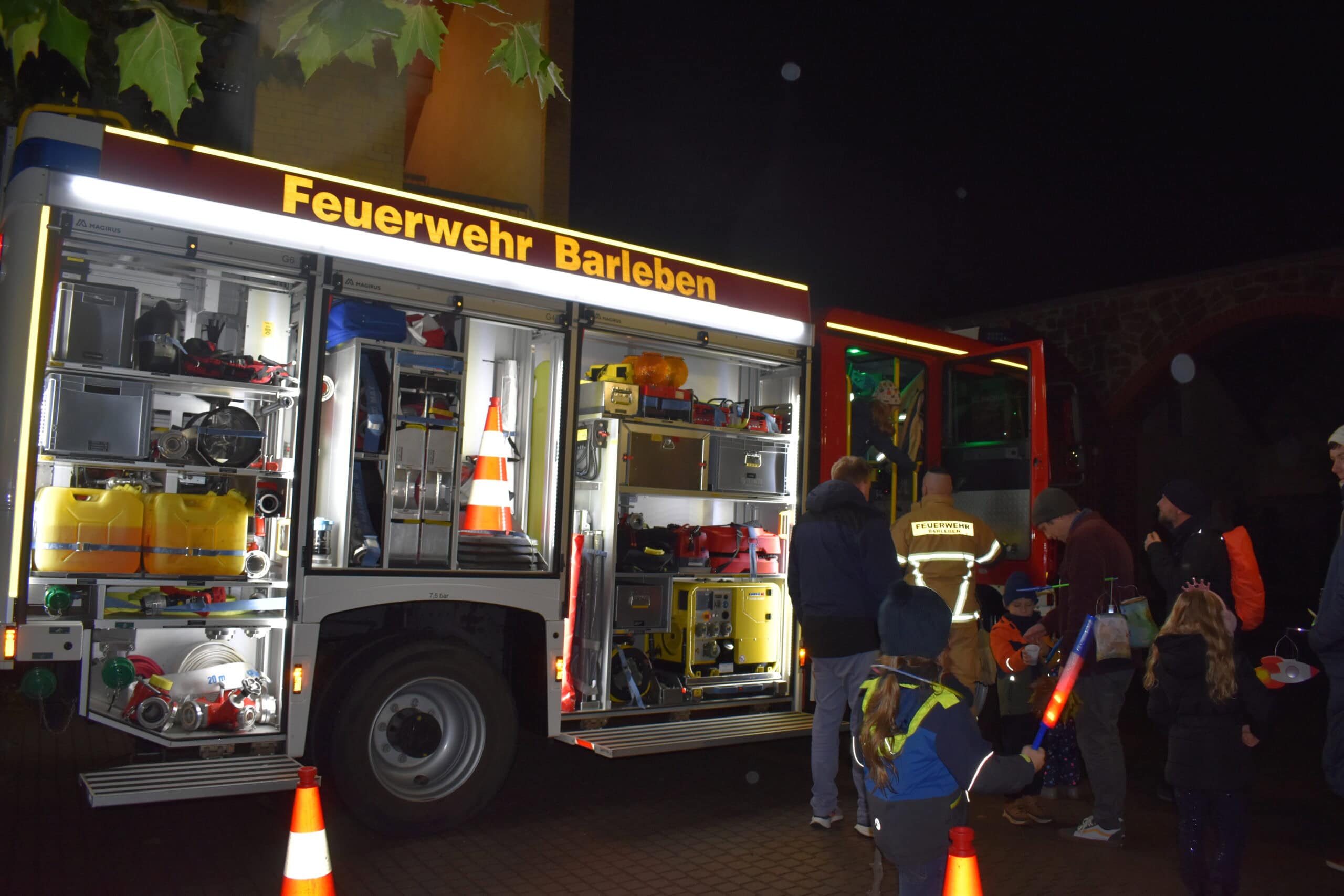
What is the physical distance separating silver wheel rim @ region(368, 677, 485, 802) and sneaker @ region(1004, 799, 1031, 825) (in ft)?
10.1

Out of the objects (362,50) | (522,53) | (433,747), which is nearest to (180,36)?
(362,50)

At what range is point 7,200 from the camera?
15.4 feet

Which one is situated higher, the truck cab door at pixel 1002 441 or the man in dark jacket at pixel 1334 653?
the truck cab door at pixel 1002 441

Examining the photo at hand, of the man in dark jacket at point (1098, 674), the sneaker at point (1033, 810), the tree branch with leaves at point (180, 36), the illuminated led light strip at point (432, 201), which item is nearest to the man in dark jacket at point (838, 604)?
the man in dark jacket at point (1098, 674)

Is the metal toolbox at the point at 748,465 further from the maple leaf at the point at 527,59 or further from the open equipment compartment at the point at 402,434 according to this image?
the maple leaf at the point at 527,59

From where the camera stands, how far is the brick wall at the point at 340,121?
10.8m

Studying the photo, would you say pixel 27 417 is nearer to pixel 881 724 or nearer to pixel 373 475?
pixel 373 475

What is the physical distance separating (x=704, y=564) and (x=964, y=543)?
178 cm

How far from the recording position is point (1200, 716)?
4.48 m

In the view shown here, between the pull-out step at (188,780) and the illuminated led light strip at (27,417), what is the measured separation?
2.86ft

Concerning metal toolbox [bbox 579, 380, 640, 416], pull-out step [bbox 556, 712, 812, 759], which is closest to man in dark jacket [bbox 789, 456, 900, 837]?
pull-out step [bbox 556, 712, 812, 759]

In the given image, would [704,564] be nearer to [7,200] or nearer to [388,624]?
[388,624]

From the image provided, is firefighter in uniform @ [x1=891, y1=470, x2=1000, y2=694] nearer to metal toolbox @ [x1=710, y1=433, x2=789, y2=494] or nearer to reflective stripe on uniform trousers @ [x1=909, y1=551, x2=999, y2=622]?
reflective stripe on uniform trousers @ [x1=909, y1=551, x2=999, y2=622]

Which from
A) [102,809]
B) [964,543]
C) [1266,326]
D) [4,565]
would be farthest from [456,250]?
[1266,326]
